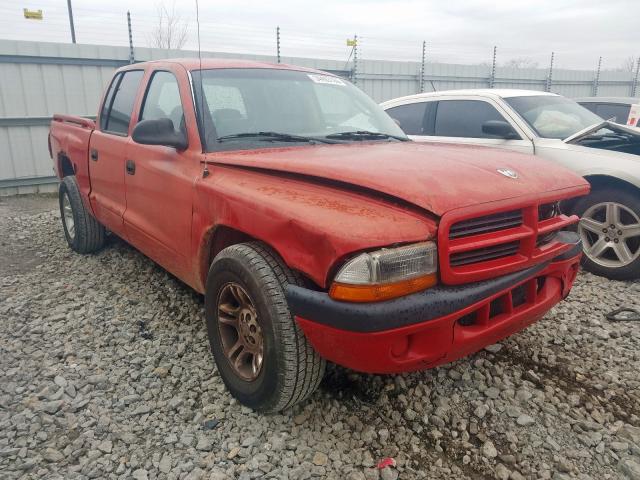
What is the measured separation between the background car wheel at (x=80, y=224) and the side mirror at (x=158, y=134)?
220 centimetres

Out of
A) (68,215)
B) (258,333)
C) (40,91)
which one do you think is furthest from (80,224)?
(40,91)

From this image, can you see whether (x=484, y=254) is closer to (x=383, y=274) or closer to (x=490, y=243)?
(x=490, y=243)

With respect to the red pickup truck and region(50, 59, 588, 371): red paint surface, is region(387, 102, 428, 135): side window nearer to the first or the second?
the red pickup truck

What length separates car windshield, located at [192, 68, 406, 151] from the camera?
2861 millimetres

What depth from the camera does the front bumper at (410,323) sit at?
1.83 meters

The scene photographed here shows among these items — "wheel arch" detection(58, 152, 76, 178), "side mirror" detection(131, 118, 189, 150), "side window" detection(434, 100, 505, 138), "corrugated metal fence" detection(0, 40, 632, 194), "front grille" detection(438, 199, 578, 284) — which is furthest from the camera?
"corrugated metal fence" detection(0, 40, 632, 194)

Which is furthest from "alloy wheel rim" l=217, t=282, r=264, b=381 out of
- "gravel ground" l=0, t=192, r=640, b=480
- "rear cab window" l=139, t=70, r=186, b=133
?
"rear cab window" l=139, t=70, r=186, b=133

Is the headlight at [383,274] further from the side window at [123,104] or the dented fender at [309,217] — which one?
the side window at [123,104]

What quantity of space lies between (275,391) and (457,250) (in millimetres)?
1035

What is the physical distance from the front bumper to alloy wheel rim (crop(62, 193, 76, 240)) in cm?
376

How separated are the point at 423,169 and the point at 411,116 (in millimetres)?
4135

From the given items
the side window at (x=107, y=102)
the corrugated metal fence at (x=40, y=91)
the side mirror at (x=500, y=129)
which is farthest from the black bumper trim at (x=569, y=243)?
the corrugated metal fence at (x=40, y=91)

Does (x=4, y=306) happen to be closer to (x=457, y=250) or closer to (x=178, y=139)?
(x=178, y=139)

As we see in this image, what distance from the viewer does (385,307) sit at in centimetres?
182
